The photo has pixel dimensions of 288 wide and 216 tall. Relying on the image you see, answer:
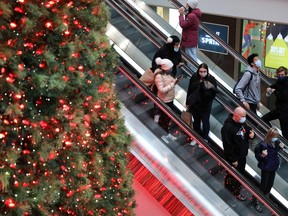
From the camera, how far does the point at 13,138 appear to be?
541 cm

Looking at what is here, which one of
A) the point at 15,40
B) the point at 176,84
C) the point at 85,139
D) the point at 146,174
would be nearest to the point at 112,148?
the point at 85,139

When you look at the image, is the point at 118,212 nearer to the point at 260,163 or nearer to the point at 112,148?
the point at 112,148

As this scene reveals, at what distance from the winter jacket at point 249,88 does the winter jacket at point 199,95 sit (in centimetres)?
109

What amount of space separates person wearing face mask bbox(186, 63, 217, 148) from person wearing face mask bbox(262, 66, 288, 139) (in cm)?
131

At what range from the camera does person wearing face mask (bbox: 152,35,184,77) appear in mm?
11398

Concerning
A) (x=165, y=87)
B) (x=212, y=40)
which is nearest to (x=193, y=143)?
(x=165, y=87)

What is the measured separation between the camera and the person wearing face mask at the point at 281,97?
11.5 m

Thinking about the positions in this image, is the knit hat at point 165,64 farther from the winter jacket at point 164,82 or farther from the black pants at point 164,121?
the black pants at point 164,121

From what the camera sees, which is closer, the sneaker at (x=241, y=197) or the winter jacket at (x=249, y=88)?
the sneaker at (x=241, y=197)

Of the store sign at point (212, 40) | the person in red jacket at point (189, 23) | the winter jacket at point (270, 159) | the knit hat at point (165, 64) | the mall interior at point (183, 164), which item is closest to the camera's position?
the winter jacket at point (270, 159)

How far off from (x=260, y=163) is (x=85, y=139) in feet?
14.8

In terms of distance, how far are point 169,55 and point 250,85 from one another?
4.54 ft

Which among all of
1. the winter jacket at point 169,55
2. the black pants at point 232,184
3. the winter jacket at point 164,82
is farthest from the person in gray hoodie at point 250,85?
the black pants at point 232,184

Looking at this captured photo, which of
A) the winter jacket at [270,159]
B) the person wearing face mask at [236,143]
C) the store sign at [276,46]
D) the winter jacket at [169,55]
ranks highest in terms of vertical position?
the store sign at [276,46]
